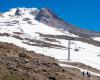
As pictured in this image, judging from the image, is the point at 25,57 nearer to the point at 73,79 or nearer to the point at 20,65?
the point at 20,65

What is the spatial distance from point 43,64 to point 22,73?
392 centimetres

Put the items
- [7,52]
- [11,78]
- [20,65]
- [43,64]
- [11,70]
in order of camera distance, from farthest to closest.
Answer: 1. [7,52]
2. [43,64]
3. [20,65]
4. [11,70]
5. [11,78]

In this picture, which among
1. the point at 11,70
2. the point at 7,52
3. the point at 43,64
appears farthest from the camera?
the point at 7,52

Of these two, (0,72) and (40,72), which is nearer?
(0,72)

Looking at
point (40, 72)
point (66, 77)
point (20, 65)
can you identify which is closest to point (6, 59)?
point (20, 65)

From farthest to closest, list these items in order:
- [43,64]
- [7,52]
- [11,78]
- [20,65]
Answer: [7,52], [43,64], [20,65], [11,78]

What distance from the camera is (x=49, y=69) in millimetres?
26109

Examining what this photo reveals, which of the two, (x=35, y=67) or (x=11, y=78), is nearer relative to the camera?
(x=11, y=78)

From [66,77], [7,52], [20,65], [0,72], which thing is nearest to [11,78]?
[0,72]

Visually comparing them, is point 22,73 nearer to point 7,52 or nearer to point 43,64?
point 43,64

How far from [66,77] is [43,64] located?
275 cm

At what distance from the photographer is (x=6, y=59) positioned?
26.2 meters

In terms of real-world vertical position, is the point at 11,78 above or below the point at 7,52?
below

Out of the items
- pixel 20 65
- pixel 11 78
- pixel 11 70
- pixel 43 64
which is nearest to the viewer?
pixel 11 78
